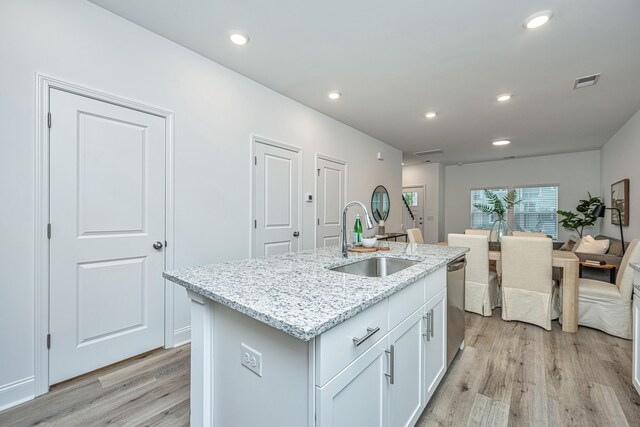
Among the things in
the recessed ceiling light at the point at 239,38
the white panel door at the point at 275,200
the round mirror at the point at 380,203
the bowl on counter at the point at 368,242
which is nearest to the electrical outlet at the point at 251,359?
the bowl on counter at the point at 368,242

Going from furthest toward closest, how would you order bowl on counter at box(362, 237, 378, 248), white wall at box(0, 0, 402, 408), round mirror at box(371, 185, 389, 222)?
round mirror at box(371, 185, 389, 222) → bowl on counter at box(362, 237, 378, 248) → white wall at box(0, 0, 402, 408)

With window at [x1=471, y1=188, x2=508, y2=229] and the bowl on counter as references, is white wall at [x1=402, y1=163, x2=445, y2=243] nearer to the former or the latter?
window at [x1=471, y1=188, x2=508, y2=229]

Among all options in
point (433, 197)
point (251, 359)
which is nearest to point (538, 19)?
point (251, 359)

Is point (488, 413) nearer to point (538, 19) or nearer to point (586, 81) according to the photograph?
point (538, 19)

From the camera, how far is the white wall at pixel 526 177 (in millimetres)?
6211

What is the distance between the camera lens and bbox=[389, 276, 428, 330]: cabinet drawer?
4.05 ft

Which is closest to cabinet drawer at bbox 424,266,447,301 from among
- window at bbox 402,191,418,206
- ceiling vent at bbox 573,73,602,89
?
ceiling vent at bbox 573,73,602,89

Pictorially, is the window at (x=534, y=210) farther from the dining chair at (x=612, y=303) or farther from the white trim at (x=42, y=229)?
the white trim at (x=42, y=229)

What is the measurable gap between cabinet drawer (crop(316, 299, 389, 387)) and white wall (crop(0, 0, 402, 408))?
1930mm

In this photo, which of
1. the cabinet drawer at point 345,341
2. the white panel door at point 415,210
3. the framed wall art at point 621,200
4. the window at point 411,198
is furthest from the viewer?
the window at point 411,198

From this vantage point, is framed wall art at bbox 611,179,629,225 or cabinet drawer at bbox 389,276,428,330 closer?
cabinet drawer at bbox 389,276,428,330

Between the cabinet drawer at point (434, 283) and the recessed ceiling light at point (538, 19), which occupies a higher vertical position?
the recessed ceiling light at point (538, 19)

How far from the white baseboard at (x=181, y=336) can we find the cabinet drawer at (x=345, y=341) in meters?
2.03

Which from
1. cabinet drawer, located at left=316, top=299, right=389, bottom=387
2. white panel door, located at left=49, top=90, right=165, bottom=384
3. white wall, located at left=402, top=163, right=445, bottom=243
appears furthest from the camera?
white wall, located at left=402, top=163, right=445, bottom=243
